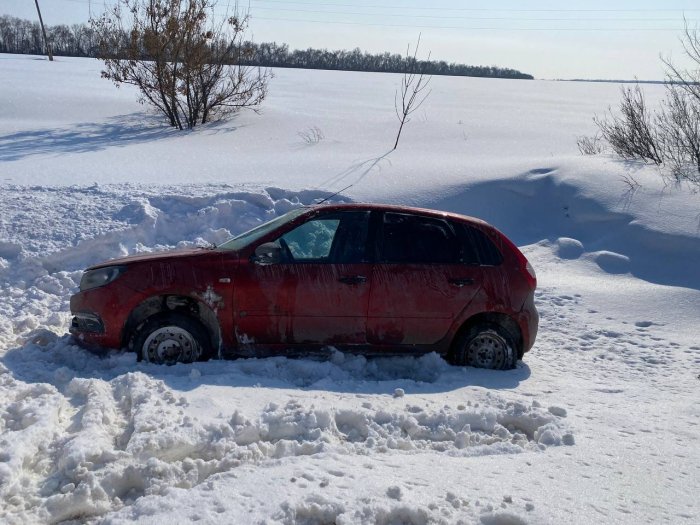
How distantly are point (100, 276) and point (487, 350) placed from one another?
3.46 meters

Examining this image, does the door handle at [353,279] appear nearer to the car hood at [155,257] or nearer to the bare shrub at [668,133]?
the car hood at [155,257]

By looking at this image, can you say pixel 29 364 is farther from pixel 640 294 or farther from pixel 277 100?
pixel 277 100

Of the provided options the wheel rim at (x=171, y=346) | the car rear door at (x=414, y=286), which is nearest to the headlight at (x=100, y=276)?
the wheel rim at (x=171, y=346)

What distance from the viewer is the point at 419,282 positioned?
251 inches

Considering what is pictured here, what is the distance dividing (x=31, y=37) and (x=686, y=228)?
281 ft

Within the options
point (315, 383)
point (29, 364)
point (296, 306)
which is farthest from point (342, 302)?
point (29, 364)

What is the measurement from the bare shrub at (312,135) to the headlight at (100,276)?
1155 centimetres

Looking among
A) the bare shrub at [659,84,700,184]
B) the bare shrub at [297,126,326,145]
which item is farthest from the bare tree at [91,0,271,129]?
the bare shrub at [659,84,700,184]

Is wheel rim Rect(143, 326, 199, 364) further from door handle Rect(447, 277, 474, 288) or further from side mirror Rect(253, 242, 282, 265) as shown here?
door handle Rect(447, 277, 474, 288)

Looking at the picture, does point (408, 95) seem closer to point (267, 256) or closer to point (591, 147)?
point (591, 147)

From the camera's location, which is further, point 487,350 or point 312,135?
point 312,135

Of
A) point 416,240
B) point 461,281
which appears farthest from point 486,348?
point 416,240

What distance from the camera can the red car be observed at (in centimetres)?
614

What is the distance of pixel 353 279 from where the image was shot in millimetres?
6289
